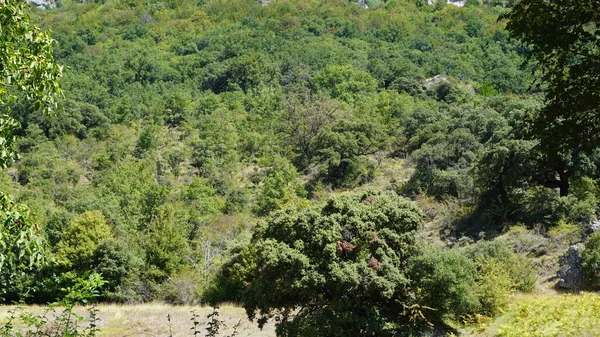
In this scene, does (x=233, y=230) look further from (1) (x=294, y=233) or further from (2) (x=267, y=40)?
(2) (x=267, y=40)

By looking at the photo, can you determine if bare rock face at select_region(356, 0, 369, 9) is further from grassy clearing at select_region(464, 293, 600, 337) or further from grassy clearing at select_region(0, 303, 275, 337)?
grassy clearing at select_region(464, 293, 600, 337)

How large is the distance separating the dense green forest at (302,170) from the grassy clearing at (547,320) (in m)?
0.85

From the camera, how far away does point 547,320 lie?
12.9 metres

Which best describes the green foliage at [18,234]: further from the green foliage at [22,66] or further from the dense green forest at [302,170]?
the green foliage at [22,66]

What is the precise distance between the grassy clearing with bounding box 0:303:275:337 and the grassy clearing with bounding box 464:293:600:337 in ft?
23.7

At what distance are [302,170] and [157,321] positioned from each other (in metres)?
34.6

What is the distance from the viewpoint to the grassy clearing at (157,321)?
1900cm

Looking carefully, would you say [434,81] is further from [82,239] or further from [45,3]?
[45,3]

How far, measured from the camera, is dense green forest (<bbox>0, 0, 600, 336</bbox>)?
14.7 m

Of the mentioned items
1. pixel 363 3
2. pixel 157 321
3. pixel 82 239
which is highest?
pixel 363 3

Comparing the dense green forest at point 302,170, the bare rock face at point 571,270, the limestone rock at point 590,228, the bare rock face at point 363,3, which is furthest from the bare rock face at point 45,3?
the bare rock face at point 571,270

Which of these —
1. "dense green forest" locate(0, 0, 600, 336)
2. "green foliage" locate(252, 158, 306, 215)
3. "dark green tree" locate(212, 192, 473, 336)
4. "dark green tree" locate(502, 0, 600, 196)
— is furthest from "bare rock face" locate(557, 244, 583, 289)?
"green foliage" locate(252, 158, 306, 215)

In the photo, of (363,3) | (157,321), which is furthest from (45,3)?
(157,321)

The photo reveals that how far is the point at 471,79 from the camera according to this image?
89938 millimetres
